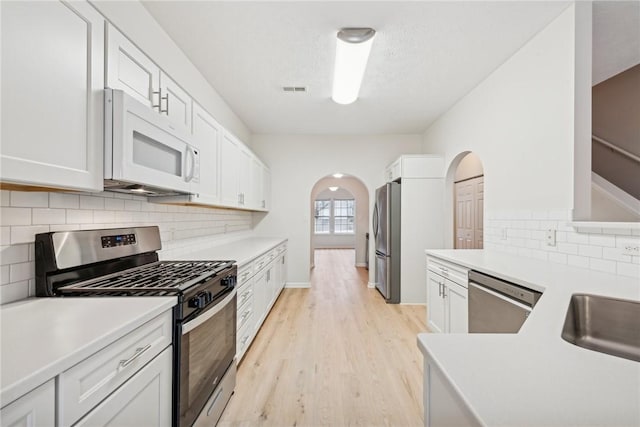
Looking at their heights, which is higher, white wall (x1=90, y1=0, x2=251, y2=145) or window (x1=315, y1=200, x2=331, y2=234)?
white wall (x1=90, y1=0, x2=251, y2=145)

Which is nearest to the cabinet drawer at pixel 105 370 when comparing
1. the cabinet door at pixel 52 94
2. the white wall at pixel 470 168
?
the cabinet door at pixel 52 94

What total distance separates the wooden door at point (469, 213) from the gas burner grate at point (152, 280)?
12.8 ft

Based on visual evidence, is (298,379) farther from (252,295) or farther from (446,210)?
(446,210)

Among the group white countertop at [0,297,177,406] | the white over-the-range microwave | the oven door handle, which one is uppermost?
the white over-the-range microwave

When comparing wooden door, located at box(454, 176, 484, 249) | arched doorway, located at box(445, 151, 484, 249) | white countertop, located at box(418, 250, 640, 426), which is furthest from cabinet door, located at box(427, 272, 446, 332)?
wooden door, located at box(454, 176, 484, 249)

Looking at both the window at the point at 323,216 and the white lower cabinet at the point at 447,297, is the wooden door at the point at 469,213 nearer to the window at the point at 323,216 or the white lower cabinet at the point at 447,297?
the white lower cabinet at the point at 447,297

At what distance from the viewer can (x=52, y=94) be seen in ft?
3.54

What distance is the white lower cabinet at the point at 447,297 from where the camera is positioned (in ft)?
7.93

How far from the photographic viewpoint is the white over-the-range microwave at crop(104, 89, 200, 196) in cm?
131

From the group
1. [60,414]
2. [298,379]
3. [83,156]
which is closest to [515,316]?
[298,379]

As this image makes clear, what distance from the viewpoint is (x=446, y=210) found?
4332 mm

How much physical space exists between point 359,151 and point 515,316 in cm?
404

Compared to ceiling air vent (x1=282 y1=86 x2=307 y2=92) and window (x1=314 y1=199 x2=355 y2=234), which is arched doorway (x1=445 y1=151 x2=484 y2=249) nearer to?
ceiling air vent (x1=282 y1=86 x2=307 y2=92)

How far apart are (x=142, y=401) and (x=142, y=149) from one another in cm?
109
